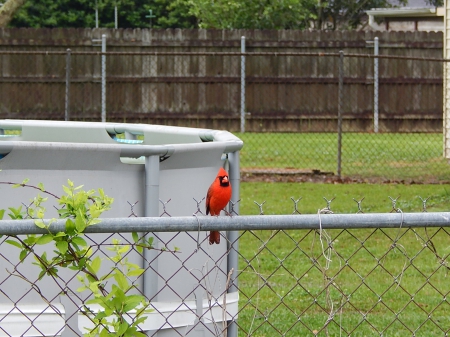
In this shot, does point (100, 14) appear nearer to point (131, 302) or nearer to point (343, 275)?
point (343, 275)

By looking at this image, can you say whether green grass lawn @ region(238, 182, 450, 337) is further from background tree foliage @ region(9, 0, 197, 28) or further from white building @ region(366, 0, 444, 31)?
background tree foliage @ region(9, 0, 197, 28)

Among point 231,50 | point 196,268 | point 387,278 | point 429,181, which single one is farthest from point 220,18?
point 196,268

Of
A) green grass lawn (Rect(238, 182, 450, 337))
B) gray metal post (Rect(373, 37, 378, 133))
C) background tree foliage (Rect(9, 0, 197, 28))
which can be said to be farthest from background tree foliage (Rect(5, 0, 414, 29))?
green grass lawn (Rect(238, 182, 450, 337))

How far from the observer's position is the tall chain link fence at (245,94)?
53.9 feet

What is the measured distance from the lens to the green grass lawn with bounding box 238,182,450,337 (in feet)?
11.7

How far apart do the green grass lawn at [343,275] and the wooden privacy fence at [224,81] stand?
6567 millimetres

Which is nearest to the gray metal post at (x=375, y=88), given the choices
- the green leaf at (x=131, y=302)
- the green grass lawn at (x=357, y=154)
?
the green grass lawn at (x=357, y=154)

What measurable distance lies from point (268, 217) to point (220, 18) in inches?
839

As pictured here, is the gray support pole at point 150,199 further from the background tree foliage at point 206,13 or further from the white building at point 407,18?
the white building at point 407,18

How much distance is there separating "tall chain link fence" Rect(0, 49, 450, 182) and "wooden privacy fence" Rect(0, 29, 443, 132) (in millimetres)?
21

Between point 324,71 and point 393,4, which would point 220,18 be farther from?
point 393,4

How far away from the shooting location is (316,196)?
9.84m

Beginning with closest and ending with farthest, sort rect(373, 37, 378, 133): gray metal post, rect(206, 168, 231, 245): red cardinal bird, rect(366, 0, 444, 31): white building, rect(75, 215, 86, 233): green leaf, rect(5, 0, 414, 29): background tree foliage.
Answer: rect(75, 215, 86, 233): green leaf → rect(206, 168, 231, 245): red cardinal bird → rect(373, 37, 378, 133): gray metal post → rect(5, 0, 414, 29): background tree foliage → rect(366, 0, 444, 31): white building

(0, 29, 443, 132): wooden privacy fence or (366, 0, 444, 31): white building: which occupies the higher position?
(366, 0, 444, 31): white building
